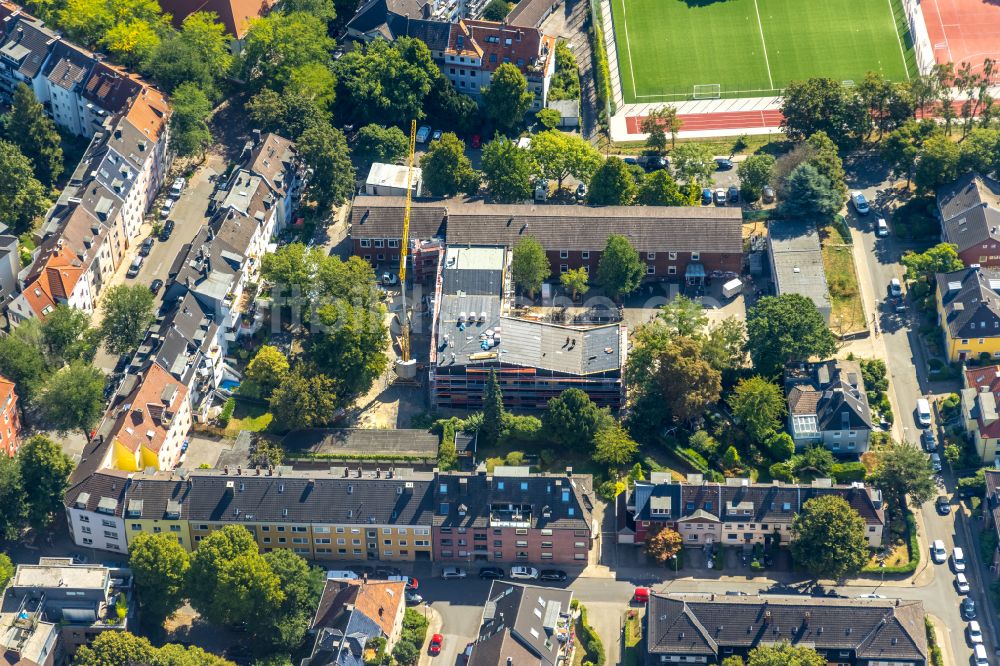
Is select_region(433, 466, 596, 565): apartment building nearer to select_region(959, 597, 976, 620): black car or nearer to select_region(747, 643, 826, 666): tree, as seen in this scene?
select_region(747, 643, 826, 666): tree

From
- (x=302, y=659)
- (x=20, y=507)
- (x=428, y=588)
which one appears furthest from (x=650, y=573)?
(x=20, y=507)

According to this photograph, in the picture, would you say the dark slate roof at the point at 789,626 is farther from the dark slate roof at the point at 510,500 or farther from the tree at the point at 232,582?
the tree at the point at 232,582

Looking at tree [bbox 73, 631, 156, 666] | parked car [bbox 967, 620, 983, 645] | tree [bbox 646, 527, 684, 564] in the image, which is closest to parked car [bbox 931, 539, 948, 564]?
parked car [bbox 967, 620, 983, 645]

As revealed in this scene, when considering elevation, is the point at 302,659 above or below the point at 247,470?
below

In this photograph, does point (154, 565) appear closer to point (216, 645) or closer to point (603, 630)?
point (216, 645)

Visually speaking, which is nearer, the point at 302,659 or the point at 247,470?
the point at 302,659
